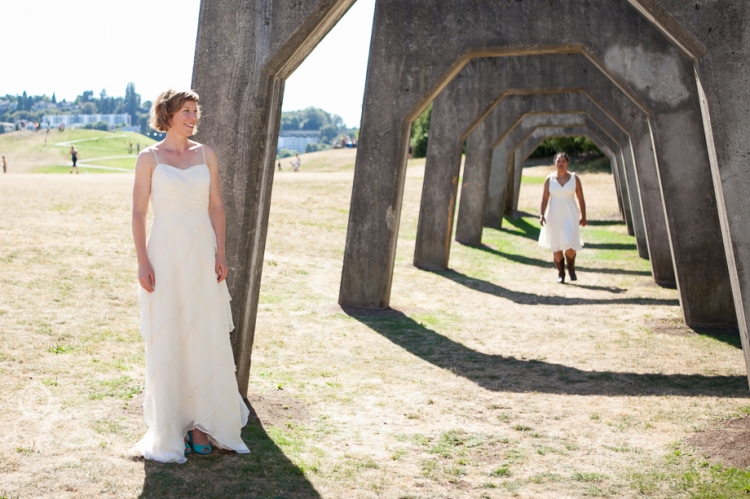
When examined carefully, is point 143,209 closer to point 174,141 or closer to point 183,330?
point 174,141

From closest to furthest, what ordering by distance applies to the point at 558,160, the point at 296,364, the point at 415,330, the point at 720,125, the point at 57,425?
the point at 720,125
the point at 57,425
the point at 296,364
the point at 415,330
the point at 558,160

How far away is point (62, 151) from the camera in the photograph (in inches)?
3529

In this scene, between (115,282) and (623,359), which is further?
(115,282)

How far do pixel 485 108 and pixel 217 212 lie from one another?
1112cm

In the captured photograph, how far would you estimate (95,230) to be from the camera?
54.9 ft

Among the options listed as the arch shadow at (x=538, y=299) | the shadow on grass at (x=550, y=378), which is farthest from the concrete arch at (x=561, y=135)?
the shadow on grass at (x=550, y=378)

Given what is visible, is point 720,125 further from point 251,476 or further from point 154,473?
point 154,473

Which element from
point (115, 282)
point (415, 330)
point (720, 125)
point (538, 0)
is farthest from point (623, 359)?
point (115, 282)

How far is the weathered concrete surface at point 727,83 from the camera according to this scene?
529 cm

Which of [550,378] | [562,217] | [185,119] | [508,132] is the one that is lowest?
[550,378]

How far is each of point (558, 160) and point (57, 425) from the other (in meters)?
9.98

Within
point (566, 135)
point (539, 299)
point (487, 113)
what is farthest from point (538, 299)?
point (566, 135)

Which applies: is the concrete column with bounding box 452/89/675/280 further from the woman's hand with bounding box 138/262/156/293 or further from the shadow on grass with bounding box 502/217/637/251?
the woman's hand with bounding box 138/262/156/293

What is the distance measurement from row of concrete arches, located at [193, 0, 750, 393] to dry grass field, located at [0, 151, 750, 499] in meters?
0.90
